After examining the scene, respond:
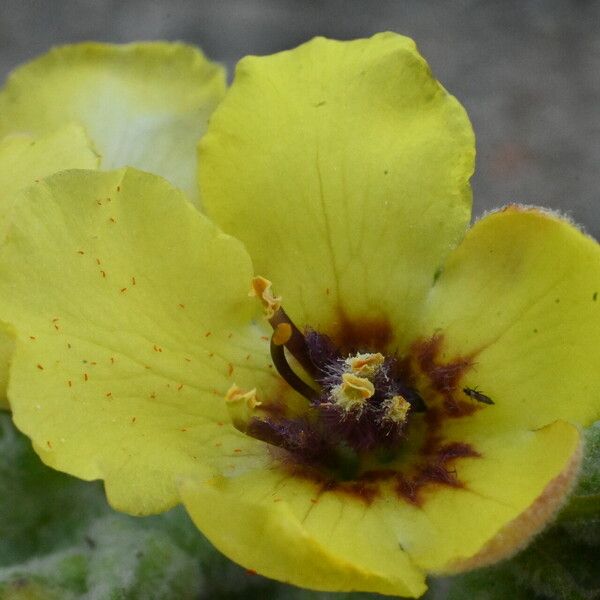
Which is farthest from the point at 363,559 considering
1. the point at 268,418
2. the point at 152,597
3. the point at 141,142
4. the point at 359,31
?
the point at 359,31

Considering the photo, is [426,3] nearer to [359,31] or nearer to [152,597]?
[359,31]

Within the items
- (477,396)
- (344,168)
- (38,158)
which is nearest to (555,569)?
(477,396)

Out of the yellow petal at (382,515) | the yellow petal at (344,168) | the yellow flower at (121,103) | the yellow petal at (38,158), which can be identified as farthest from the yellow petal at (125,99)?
the yellow petal at (382,515)

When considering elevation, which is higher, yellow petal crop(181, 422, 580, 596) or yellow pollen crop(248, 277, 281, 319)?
yellow pollen crop(248, 277, 281, 319)

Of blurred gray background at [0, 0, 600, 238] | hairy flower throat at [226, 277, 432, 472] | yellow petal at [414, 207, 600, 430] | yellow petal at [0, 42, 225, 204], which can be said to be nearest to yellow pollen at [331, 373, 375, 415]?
hairy flower throat at [226, 277, 432, 472]

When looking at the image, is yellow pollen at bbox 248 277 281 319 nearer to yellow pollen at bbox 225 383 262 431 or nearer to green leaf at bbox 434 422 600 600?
yellow pollen at bbox 225 383 262 431

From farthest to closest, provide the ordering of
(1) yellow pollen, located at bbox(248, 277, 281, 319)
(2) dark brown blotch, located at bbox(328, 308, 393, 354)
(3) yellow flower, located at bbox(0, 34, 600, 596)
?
(2) dark brown blotch, located at bbox(328, 308, 393, 354) → (1) yellow pollen, located at bbox(248, 277, 281, 319) → (3) yellow flower, located at bbox(0, 34, 600, 596)
